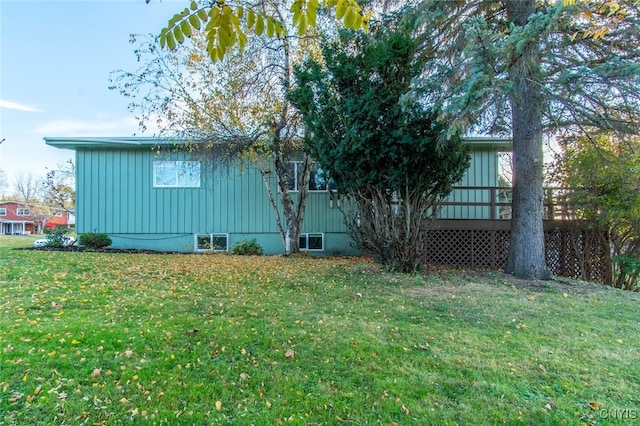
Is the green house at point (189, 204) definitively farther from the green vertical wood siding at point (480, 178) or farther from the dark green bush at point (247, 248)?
the dark green bush at point (247, 248)

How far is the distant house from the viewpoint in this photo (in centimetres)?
4125

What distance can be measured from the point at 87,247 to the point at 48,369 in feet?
29.5

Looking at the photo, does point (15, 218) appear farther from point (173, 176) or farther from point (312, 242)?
point (312, 242)

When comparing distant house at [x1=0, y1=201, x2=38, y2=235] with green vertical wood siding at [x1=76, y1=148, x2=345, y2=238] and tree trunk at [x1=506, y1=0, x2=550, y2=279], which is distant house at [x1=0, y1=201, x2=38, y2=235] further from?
tree trunk at [x1=506, y1=0, x2=550, y2=279]

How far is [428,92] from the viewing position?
19.4 ft

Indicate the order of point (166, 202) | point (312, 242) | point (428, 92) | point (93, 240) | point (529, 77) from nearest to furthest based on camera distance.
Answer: point (529, 77) → point (428, 92) → point (93, 240) → point (166, 202) → point (312, 242)

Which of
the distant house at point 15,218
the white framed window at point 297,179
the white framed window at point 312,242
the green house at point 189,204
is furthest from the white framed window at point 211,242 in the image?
the distant house at point 15,218

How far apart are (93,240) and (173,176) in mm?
2909

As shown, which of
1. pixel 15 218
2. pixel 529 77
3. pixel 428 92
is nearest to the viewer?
pixel 529 77

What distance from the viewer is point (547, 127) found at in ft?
22.3

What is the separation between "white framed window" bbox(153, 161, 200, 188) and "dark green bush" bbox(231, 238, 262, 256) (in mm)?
2458

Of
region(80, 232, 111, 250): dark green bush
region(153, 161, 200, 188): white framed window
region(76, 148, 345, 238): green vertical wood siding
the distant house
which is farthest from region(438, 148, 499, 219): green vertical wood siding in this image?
the distant house

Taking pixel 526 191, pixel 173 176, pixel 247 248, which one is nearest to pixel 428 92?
pixel 526 191

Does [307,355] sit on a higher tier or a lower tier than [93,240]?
lower
